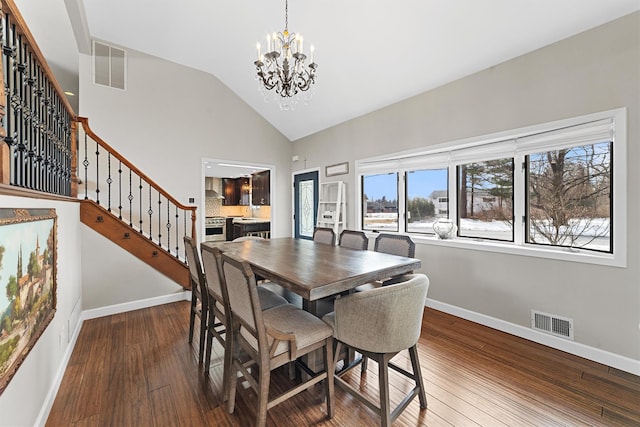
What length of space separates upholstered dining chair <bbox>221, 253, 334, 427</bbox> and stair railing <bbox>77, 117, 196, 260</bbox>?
2555 mm

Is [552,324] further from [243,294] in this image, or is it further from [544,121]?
[243,294]

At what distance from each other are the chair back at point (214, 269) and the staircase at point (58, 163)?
0.98m

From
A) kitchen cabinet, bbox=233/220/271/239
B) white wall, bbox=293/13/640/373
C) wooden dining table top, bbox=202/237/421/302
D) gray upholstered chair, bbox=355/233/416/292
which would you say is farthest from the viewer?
kitchen cabinet, bbox=233/220/271/239

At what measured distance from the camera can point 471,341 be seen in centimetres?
270

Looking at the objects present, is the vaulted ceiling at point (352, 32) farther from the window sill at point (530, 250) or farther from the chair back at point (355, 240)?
the chair back at point (355, 240)

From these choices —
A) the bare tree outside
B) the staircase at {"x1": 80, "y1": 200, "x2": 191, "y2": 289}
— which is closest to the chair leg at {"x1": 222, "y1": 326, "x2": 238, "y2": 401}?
the staircase at {"x1": 80, "y1": 200, "x2": 191, "y2": 289}

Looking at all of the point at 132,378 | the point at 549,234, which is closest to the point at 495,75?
the point at 549,234

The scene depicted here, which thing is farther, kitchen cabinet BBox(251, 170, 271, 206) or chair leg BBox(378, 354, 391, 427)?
kitchen cabinet BBox(251, 170, 271, 206)

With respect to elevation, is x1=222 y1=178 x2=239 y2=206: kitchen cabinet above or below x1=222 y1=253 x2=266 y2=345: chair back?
above

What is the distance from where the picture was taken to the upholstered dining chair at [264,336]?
4.88ft

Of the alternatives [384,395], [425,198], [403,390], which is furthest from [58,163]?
[425,198]

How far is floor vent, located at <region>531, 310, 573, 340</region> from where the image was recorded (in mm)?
2496

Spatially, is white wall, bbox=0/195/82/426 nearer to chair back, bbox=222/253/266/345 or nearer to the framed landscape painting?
the framed landscape painting

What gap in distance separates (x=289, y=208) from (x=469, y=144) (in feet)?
12.2
